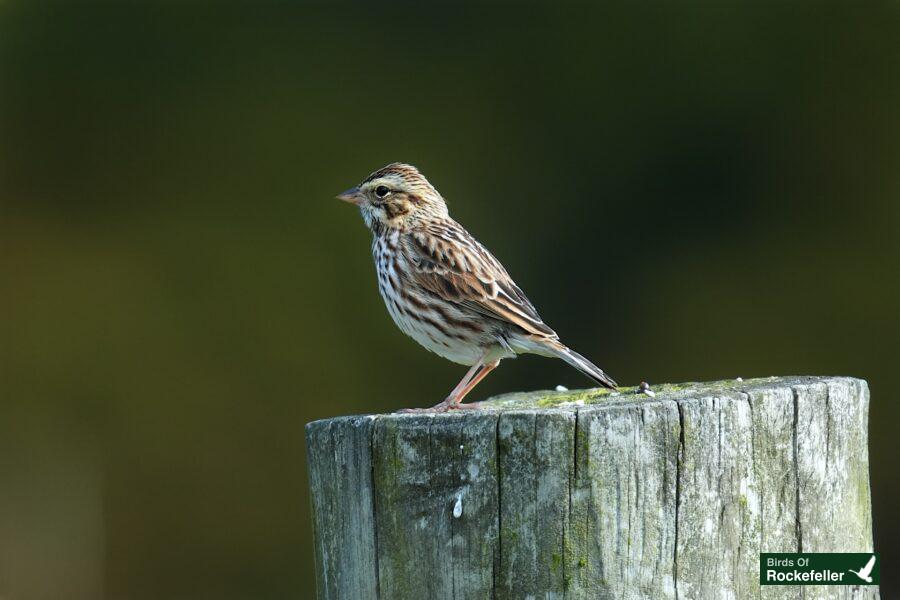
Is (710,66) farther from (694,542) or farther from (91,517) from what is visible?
(694,542)

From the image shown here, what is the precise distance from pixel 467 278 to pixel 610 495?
2935mm

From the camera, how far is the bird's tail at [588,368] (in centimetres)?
597

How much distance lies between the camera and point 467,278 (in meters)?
6.86

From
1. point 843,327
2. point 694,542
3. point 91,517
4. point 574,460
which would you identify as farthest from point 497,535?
point 843,327

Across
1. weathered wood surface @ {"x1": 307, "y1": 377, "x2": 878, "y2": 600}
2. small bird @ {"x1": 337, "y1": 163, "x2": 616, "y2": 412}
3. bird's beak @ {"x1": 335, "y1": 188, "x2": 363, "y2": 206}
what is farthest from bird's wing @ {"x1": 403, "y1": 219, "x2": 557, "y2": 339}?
weathered wood surface @ {"x1": 307, "y1": 377, "x2": 878, "y2": 600}

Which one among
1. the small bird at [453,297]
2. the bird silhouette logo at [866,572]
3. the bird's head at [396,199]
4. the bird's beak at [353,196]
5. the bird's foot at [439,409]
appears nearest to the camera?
the bird silhouette logo at [866,572]

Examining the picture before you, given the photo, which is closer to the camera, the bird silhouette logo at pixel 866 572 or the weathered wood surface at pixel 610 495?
the weathered wood surface at pixel 610 495

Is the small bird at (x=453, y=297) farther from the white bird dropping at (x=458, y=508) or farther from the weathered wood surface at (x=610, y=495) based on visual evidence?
the white bird dropping at (x=458, y=508)

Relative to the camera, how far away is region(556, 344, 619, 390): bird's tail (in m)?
5.97

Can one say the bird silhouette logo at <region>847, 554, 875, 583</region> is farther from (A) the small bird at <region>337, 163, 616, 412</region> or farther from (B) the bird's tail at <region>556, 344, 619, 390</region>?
(A) the small bird at <region>337, 163, 616, 412</region>

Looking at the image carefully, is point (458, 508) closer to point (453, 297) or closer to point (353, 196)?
point (453, 297)

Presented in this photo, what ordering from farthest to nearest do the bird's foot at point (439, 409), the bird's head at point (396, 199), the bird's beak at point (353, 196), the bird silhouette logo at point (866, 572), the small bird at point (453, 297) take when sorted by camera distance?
1. the bird's beak at point (353, 196)
2. the bird's head at point (396, 199)
3. the small bird at point (453, 297)
4. the bird's foot at point (439, 409)
5. the bird silhouette logo at point (866, 572)

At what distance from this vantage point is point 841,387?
439 centimetres

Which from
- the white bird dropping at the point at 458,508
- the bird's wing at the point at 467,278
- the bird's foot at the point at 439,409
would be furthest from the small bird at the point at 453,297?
the white bird dropping at the point at 458,508
